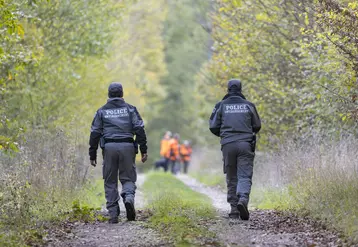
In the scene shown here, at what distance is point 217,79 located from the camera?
2081 centimetres

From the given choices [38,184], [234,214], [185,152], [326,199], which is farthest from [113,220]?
[185,152]

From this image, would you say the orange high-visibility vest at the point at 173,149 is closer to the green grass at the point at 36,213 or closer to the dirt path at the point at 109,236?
the green grass at the point at 36,213

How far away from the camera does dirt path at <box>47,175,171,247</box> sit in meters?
8.83

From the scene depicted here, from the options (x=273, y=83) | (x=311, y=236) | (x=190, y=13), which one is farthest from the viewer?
(x=190, y=13)

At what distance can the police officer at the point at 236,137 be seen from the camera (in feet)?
36.3

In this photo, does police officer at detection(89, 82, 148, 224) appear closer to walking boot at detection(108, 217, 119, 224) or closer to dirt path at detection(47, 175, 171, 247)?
walking boot at detection(108, 217, 119, 224)

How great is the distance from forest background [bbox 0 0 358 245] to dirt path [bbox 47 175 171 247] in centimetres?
82

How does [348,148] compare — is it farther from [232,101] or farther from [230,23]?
[230,23]

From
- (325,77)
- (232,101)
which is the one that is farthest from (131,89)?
(232,101)

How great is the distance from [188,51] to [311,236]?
4290cm

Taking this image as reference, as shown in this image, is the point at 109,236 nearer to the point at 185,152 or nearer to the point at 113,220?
the point at 113,220

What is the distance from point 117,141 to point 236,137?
6.20 feet

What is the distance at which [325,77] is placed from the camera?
13836mm

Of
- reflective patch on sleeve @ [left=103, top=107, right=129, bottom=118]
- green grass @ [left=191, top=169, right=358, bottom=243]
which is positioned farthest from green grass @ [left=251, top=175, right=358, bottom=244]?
reflective patch on sleeve @ [left=103, top=107, right=129, bottom=118]
